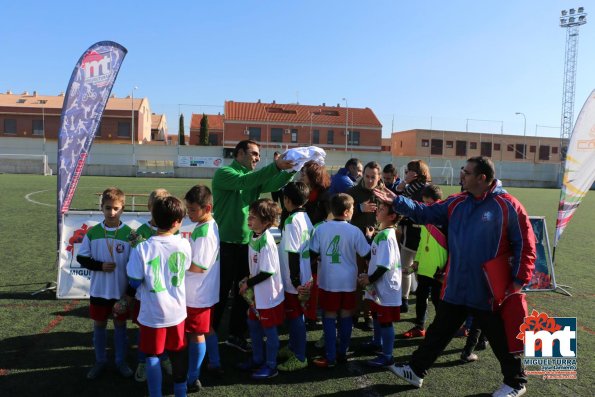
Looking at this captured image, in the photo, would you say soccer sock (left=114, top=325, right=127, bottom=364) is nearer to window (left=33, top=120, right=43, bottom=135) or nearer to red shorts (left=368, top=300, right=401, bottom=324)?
red shorts (left=368, top=300, right=401, bottom=324)

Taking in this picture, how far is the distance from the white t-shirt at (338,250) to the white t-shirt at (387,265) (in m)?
0.12

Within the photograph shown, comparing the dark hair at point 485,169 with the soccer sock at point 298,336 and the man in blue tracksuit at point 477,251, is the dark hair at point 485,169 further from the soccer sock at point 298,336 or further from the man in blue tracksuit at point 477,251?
the soccer sock at point 298,336

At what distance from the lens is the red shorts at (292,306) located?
Answer: 13.0ft

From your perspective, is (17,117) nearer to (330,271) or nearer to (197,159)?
(197,159)

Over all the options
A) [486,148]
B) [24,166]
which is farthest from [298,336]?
[486,148]

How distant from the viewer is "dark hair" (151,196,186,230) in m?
3.14

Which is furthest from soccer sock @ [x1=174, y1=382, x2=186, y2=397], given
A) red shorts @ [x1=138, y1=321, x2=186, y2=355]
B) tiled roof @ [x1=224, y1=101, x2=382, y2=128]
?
tiled roof @ [x1=224, y1=101, x2=382, y2=128]

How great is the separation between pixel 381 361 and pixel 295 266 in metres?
1.24

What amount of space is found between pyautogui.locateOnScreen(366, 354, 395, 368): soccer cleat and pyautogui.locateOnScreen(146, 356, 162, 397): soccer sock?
194 centimetres

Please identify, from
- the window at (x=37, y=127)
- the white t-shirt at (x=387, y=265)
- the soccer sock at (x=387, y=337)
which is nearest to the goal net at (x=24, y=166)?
the window at (x=37, y=127)

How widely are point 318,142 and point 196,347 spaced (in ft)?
164

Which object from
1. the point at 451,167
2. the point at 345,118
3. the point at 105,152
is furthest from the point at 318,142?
the point at 105,152

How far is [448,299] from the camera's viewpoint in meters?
3.69

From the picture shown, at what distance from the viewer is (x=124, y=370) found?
12.4 ft
